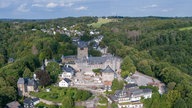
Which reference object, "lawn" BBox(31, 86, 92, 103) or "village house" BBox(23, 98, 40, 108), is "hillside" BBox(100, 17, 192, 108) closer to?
"lawn" BBox(31, 86, 92, 103)

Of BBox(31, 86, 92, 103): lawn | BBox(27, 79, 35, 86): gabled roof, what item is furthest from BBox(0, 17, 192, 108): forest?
BBox(31, 86, 92, 103): lawn

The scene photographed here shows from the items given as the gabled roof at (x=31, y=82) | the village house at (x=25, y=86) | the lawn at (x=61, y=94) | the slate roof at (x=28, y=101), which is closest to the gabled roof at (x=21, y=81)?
the village house at (x=25, y=86)

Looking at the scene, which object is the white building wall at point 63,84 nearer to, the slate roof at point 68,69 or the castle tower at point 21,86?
the slate roof at point 68,69

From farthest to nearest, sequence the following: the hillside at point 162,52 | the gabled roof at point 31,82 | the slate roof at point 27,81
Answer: the gabled roof at point 31,82 < the slate roof at point 27,81 < the hillside at point 162,52

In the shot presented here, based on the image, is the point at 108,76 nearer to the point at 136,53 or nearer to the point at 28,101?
the point at 28,101

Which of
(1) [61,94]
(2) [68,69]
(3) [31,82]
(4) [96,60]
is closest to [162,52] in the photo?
(4) [96,60]

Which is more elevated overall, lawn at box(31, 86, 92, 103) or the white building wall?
the white building wall
